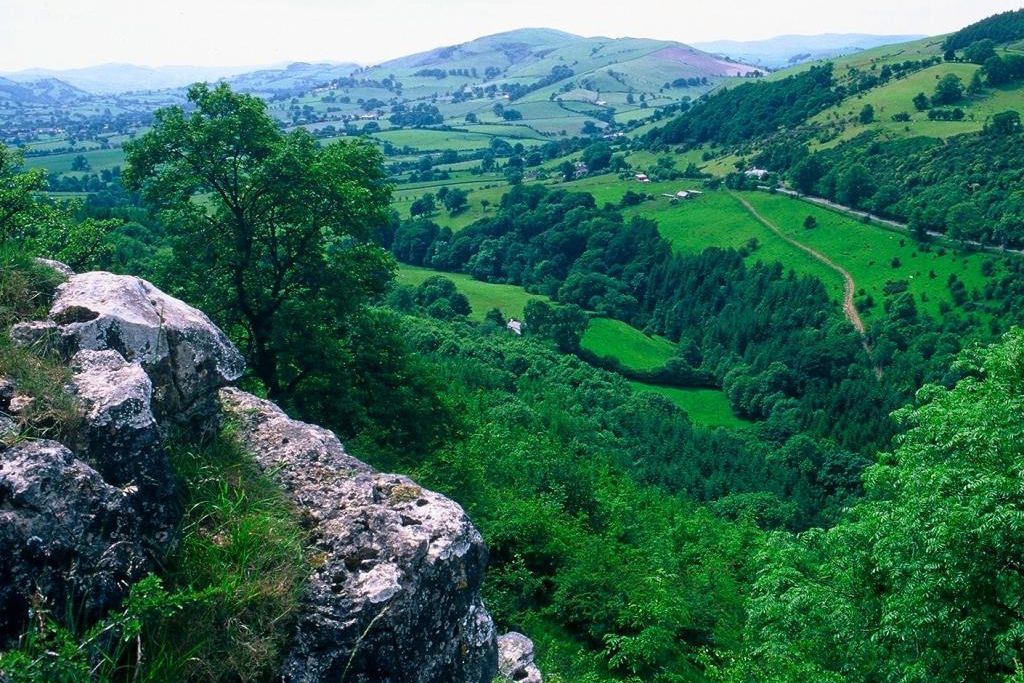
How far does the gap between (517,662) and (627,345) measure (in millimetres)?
92682

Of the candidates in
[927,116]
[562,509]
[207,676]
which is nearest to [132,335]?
[207,676]

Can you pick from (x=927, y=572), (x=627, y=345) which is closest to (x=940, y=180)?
(x=627, y=345)

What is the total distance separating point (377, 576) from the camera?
767cm

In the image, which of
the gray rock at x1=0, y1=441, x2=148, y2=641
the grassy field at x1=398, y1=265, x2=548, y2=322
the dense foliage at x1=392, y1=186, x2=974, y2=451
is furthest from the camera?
the grassy field at x1=398, y1=265, x2=548, y2=322

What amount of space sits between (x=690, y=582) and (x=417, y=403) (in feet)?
30.4

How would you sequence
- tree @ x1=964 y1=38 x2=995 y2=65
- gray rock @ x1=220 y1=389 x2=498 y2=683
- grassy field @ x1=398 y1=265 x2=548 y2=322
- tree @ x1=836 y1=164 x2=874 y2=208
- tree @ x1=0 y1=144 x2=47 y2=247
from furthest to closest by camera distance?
1. tree @ x1=964 y1=38 x2=995 y2=65
2. tree @ x1=836 y1=164 x2=874 y2=208
3. grassy field @ x1=398 y1=265 x2=548 y2=322
4. tree @ x1=0 y1=144 x2=47 y2=247
5. gray rock @ x1=220 y1=389 x2=498 y2=683

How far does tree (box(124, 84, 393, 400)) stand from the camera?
65.4ft

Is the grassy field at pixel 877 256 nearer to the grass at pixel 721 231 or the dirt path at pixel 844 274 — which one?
the dirt path at pixel 844 274

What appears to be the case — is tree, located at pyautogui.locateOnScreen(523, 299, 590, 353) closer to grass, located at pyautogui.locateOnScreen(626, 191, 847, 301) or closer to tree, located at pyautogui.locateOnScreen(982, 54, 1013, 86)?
grass, located at pyautogui.locateOnScreen(626, 191, 847, 301)

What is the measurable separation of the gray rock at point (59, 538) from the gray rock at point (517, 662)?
6.08 m

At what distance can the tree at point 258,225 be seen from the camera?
784 inches

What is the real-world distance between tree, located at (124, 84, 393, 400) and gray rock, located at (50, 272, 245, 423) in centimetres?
1055

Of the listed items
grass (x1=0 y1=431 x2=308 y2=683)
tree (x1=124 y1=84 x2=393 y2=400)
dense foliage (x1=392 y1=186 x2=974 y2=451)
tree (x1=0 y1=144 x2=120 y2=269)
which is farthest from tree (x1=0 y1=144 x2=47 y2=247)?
dense foliage (x1=392 y1=186 x2=974 y2=451)

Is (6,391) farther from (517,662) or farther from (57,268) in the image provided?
(517,662)
